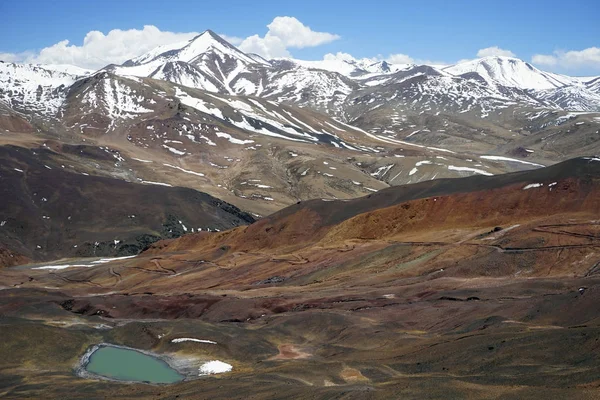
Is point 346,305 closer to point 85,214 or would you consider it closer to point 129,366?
point 129,366

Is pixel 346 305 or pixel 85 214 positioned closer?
pixel 346 305

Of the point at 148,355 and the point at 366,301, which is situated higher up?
A: the point at 366,301

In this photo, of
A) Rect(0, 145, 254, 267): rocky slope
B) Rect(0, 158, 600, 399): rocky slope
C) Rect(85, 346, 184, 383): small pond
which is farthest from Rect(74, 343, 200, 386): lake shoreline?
Rect(0, 145, 254, 267): rocky slope

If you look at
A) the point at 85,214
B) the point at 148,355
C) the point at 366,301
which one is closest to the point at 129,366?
the point at 148,355

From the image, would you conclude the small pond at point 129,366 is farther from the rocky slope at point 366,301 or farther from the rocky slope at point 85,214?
the rocky slope at point 85,214

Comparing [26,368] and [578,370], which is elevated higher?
[578,370]

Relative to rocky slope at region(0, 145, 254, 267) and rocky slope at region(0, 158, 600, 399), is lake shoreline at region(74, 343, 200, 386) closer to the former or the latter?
rocky slope at region(0, 158, 600, 399)

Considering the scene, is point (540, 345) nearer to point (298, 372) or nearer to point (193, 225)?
point (298, 372)

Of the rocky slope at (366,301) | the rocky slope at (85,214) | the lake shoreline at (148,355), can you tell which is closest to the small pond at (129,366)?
the lake shoreline at (148,355)

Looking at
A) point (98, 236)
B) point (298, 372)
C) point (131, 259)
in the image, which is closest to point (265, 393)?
point (298, 372)
